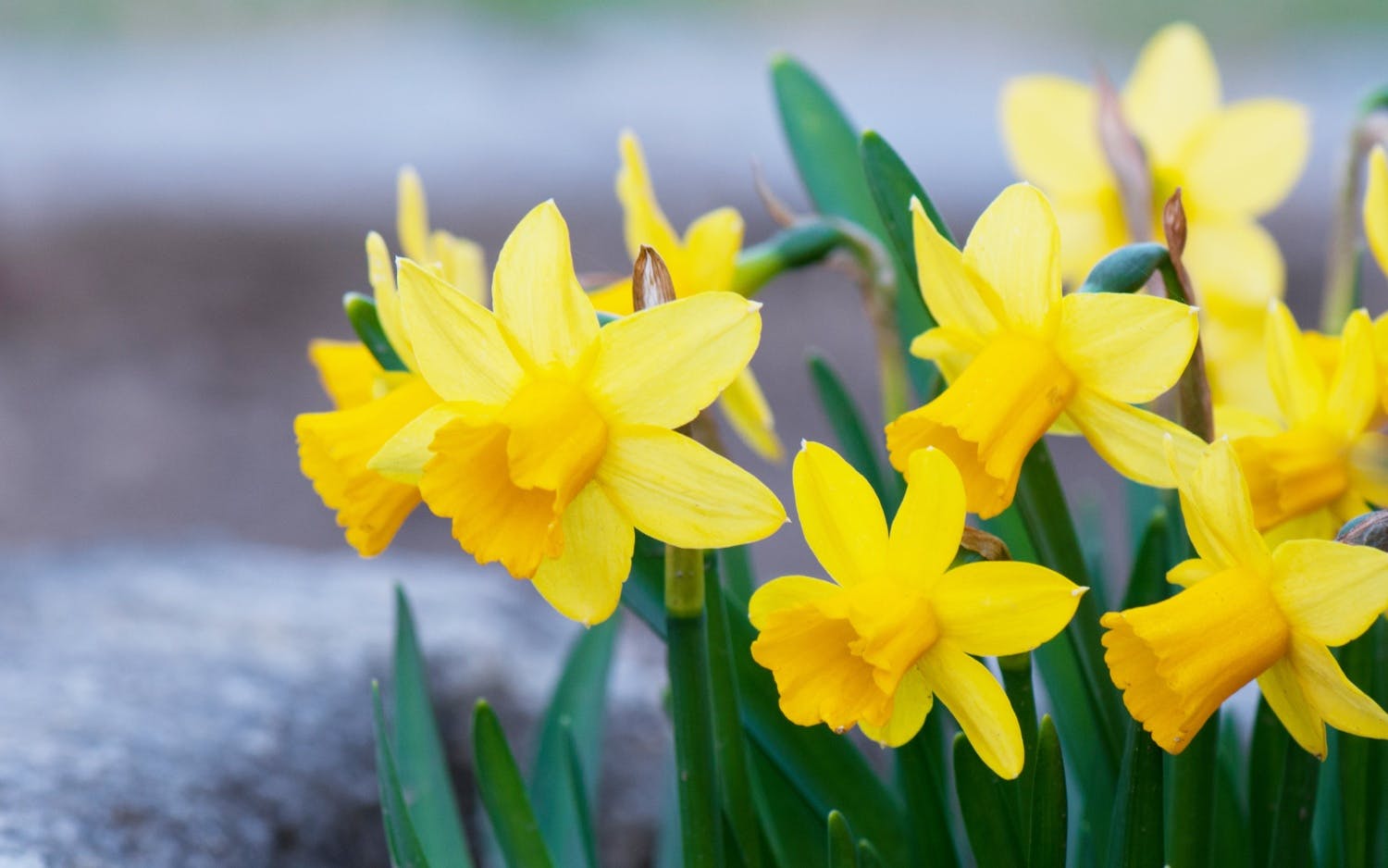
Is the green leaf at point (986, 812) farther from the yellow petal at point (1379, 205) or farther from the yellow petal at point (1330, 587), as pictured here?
the yellow petal at point (1379, 205)

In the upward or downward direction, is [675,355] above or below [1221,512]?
above

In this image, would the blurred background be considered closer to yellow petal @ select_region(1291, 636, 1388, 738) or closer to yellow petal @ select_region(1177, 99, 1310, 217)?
yellow petal @ select_region(1177, 99, 1310, 217)

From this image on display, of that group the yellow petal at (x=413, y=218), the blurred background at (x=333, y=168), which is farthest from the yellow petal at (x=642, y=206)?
the blurred background at (x=333, y=168)

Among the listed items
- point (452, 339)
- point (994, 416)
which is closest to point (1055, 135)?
point (994, 416)

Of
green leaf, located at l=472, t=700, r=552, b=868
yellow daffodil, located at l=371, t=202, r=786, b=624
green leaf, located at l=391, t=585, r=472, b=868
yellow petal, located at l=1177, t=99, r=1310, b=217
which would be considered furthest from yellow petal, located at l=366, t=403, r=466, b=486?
yellow petal, located at l=1177, t=99, r=1310, b=217

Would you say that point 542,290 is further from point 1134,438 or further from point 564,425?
point 1134,438

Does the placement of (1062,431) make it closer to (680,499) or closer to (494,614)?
(680,499)

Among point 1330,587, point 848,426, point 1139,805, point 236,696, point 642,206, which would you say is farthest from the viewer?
point 236,696
